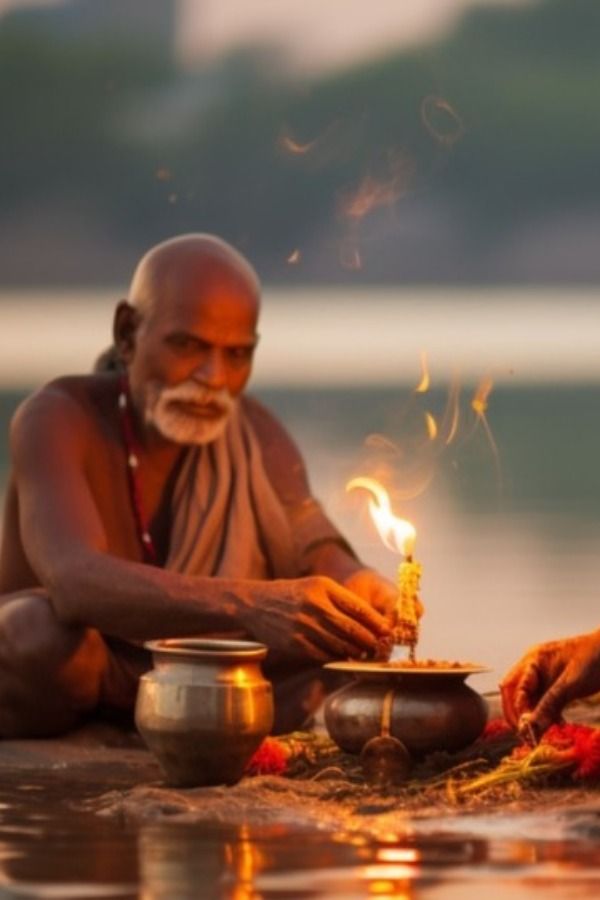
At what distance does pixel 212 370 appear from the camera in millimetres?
9211

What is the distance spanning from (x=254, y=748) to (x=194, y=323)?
164 centimetres

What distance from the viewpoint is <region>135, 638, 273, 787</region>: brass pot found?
25.6ft

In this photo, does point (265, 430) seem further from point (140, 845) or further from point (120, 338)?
point (140, 845)

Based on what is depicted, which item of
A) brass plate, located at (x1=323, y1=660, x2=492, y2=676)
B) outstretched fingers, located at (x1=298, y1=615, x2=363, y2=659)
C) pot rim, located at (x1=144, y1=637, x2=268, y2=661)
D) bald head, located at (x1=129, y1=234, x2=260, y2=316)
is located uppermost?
bald head, located at (x1=129, y1=234, x2=260, y2=316)

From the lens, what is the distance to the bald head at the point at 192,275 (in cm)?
920

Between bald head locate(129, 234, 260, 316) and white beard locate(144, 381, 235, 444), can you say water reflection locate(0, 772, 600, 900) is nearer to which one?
white beard locate(144, 381, 235, 444)

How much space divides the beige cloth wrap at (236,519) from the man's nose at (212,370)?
0.36m

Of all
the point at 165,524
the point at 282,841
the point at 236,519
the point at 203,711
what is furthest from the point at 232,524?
the point at 282,841

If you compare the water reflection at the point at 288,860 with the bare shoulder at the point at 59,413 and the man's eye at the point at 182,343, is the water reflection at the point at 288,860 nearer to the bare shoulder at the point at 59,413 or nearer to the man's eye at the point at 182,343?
the bare shoulder at the point at 59,413

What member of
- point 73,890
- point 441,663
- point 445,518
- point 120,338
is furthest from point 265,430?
point 445,518

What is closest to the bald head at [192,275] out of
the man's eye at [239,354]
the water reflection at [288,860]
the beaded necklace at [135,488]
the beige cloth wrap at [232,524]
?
the man's eye at [239,354]

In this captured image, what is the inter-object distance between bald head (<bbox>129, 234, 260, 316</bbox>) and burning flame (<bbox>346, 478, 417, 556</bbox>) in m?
0.77

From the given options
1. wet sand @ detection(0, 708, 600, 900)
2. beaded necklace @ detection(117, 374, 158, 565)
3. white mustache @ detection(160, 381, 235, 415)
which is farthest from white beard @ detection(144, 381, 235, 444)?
wet sand @ detection(0, 708, 600, 900)

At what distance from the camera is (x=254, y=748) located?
7.94 meters
